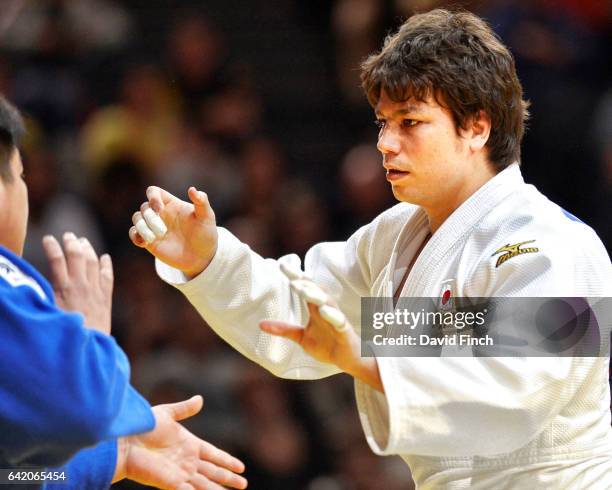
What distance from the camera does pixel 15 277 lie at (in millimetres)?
2484

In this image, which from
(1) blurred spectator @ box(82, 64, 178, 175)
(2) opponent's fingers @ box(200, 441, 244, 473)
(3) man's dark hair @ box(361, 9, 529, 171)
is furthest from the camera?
(1) blurred spectator @ box(82, 64, 178, 175)

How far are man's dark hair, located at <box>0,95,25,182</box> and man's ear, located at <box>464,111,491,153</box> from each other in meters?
1.51

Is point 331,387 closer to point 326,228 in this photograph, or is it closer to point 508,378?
point 326,228

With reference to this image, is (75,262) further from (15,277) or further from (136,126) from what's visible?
(136,126)

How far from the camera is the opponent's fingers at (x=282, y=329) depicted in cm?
270

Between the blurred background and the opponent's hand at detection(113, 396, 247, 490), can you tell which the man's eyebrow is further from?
the blurred background

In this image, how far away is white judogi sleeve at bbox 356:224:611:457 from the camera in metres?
2.78

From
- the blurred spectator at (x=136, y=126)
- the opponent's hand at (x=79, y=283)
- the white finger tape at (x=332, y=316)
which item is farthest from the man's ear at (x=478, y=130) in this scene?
the blurred spectator at (x=136, y=126)

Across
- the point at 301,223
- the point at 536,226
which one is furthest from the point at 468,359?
the point at 301,223

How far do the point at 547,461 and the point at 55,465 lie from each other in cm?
148

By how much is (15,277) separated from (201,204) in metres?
1.10

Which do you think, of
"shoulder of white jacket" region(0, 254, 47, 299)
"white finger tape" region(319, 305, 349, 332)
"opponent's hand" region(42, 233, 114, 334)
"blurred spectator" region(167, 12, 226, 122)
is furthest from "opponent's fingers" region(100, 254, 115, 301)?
"blurred spectator" region(167, 12, 226, 122)

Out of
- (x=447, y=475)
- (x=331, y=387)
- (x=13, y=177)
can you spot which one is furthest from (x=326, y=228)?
(x=13, y=177)

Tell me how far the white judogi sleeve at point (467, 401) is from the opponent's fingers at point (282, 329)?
0.25 metres
